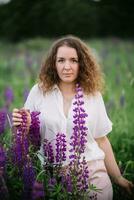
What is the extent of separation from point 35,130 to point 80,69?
57 centimetres

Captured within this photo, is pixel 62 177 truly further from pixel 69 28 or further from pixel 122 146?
pixel 69 28

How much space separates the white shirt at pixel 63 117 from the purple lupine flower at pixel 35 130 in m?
0.13

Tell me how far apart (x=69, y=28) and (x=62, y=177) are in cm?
2398

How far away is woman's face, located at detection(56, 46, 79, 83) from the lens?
2922 mm

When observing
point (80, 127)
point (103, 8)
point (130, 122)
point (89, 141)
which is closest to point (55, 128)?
point (89, 141)

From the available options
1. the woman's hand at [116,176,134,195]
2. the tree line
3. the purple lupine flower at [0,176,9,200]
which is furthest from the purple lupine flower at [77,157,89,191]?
the tree line

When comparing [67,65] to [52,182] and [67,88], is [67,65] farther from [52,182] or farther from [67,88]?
[52,182]

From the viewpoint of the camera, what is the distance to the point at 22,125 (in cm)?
253

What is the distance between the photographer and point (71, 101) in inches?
116

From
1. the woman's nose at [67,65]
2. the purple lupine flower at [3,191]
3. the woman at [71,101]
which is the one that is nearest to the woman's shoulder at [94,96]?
the woman at [71,101]

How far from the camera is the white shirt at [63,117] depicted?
287 centimetres

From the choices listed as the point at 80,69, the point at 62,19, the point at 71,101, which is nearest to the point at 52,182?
the point at 71,101

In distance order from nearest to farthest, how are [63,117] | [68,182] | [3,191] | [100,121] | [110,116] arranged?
1. [3,191]
2. [68,182]
3. [63,117]
4. [100,121]
5. [110,116]

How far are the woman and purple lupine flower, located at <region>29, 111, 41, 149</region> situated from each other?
15cm
